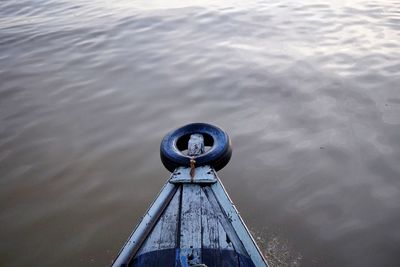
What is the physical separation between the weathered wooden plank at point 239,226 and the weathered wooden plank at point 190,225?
19 cm

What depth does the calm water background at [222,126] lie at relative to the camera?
4.62m

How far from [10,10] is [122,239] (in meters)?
15.1

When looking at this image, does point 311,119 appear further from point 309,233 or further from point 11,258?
point 11,258

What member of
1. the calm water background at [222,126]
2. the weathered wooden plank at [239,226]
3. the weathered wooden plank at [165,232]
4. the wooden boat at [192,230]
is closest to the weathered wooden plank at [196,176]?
the wooden boat at [192,230]

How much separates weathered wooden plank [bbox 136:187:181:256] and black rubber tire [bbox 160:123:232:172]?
0.66 meters

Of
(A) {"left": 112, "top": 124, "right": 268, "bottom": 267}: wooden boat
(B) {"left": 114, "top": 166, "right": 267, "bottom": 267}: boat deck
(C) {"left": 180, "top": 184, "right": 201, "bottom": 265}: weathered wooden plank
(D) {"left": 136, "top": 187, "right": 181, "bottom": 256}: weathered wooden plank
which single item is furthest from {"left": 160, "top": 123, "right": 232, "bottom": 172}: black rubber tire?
(D) {"left": 136, "top": 187, "right": 181, "bottom": 256}: weathered wooden plank

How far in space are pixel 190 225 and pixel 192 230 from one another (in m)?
0.07

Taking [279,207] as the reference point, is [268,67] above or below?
above

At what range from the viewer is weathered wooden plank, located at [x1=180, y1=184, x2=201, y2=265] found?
313 cm

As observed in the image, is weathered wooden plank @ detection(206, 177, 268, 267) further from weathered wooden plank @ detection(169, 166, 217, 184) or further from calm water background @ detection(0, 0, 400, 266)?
calm water background @ detection(0, 0, 400, 266)

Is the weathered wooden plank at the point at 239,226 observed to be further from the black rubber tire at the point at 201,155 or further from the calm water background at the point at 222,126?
the calm water background at the point at 222,126

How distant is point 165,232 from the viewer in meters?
3.40

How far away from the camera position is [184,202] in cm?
372

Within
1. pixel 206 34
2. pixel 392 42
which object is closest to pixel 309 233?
pixel 392 42
